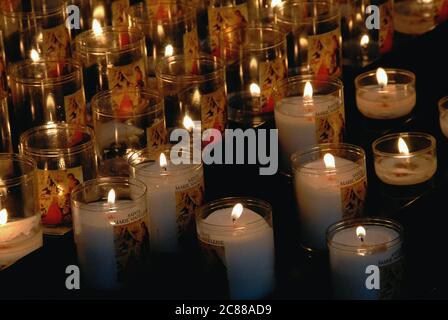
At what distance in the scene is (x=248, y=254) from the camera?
82.4 inches

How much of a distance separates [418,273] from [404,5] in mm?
1142

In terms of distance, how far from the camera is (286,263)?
2229 mm

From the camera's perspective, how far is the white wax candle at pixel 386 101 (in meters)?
2.68

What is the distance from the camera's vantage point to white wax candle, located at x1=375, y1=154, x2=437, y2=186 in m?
2.44

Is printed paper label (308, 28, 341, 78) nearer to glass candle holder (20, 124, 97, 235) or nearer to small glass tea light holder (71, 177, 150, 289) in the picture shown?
glass candle holder (20, 124, 97, 235)

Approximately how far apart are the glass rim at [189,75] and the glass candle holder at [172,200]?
309 millimetres

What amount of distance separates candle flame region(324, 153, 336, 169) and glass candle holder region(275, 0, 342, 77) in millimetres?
515

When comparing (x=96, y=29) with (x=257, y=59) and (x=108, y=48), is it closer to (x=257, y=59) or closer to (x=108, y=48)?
(x=108, y=48)

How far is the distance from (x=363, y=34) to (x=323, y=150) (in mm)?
729

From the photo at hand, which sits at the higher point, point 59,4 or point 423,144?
point 59,4

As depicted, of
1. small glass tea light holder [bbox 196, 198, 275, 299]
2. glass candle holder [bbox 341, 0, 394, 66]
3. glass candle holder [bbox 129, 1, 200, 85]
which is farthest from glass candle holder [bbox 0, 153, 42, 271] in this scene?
glass candle holder [bbox 341, 0, 394, 66]

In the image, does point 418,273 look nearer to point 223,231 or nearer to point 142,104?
point 223,231

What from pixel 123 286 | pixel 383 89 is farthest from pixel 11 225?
pixel 383 89

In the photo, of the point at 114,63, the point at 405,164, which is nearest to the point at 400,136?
the point at 405,164
